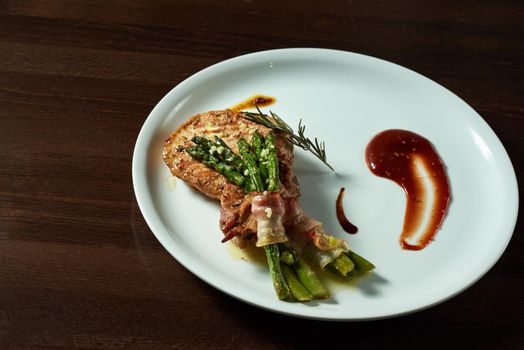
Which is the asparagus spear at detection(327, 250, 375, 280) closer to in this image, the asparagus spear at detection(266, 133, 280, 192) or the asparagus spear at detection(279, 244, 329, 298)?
the asparagus spear at detection(279, 244, 329, 298)

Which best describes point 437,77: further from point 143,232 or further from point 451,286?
point 143,232

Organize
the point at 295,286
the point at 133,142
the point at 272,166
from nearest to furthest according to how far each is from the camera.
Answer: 1. the point at 295,286
2. the point at 272,166
3. the point at 133,142

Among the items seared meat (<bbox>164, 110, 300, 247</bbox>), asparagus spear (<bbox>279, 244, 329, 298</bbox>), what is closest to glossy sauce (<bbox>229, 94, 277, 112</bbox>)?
seared meat (<bbox>164, 110, 300, 247</bbox>)

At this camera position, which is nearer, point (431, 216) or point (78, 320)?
point (78, 320)

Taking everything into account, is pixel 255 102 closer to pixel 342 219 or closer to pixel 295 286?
pixel 342 219

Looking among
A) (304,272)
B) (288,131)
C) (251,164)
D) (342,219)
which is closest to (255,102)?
(288,131)

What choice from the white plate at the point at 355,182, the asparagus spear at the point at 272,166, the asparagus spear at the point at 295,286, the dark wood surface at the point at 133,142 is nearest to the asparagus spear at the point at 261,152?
the asparagus spear at the point at 272,166

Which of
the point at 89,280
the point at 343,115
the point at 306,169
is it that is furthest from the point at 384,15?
the point at 89,280
